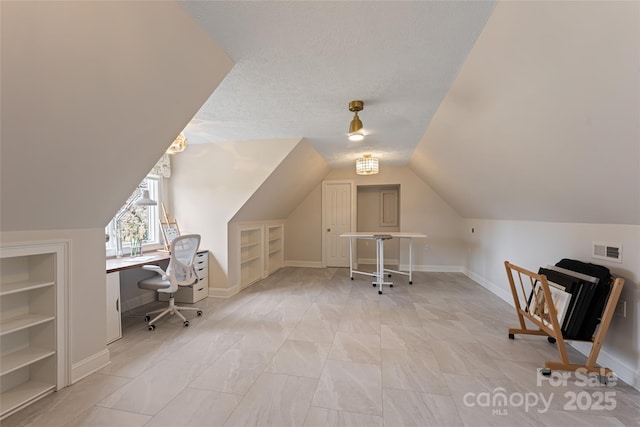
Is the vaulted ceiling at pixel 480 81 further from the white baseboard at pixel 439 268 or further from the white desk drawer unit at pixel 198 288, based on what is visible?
the white baseboard at pixel 439 268

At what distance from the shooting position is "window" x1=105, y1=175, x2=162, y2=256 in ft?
10.8

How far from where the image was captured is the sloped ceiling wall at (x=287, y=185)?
4.06m

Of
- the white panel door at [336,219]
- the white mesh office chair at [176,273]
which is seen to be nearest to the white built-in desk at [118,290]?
the white mesh office chair at [176,273]

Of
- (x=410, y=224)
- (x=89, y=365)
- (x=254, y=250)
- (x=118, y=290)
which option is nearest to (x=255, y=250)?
(x=254, y=250)

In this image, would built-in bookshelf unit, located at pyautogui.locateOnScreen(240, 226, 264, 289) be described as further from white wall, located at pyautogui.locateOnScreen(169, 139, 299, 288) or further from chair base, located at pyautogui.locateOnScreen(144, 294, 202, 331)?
chair base, located at pyautogui.locateOnScreen(144, 294, 202, 331)

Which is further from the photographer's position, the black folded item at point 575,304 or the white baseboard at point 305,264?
the white baseboard at point 305,264

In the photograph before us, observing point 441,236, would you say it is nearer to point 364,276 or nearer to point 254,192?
point 364,276

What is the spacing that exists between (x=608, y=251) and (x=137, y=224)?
506cm

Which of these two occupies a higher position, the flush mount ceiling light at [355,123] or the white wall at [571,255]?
the flush mount ceiling light at [355,123]

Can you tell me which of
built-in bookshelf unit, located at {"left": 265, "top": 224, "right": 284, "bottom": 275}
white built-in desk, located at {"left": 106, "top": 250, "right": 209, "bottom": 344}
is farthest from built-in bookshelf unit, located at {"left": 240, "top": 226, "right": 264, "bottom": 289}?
white built-in desk, located at {"left": 106, "top": 250, "right": 209, "bottom": 344}

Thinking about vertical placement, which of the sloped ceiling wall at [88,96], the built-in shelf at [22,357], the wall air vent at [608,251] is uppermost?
the sloped ceiling wall at [88,96]

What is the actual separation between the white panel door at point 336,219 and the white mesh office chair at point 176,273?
358cm

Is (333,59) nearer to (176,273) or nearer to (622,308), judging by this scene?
(176,273)

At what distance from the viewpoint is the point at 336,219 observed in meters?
6.31
